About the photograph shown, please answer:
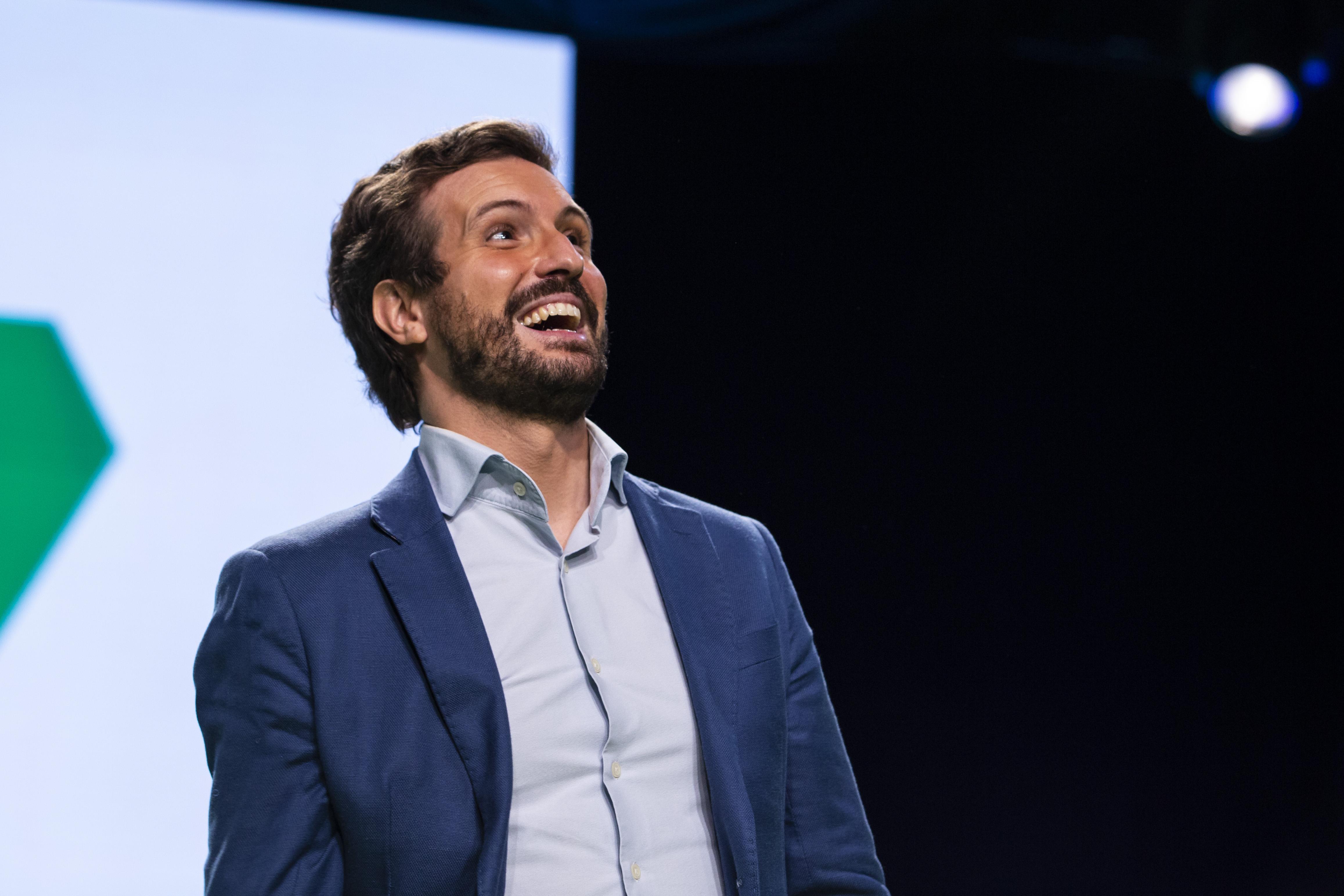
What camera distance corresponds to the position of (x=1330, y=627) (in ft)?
9.21

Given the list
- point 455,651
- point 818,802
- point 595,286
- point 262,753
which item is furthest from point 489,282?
point 818,802

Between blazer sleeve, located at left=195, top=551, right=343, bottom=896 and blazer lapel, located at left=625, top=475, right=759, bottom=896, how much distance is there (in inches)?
17.2

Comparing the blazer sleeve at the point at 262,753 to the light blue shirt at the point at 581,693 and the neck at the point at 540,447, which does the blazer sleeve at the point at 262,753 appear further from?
the neck at the point at 540,447

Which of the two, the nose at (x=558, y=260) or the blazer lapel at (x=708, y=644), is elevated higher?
the nose at (x=558, y=260)

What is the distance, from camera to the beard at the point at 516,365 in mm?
1506

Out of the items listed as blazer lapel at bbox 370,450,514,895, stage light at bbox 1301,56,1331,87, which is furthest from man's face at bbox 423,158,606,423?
stage light at bbox 1301,56,1331,87

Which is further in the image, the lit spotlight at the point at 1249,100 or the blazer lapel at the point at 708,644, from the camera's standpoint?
the lit spotlight at the point at 1249,100

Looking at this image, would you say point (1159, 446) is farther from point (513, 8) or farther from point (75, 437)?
point (75, 437)

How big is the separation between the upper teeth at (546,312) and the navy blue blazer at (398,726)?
26 cm

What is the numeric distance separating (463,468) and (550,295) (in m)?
0.27

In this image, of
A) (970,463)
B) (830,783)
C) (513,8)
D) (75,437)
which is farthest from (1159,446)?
(75,437)

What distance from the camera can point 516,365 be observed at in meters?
1.50

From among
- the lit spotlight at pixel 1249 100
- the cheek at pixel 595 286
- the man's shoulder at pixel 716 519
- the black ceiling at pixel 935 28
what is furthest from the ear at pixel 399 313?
the lit spotlight at pixel 1249 100

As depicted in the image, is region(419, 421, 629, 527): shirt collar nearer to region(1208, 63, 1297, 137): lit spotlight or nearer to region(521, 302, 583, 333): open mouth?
region(521, 302, 583, 333): open mouth
